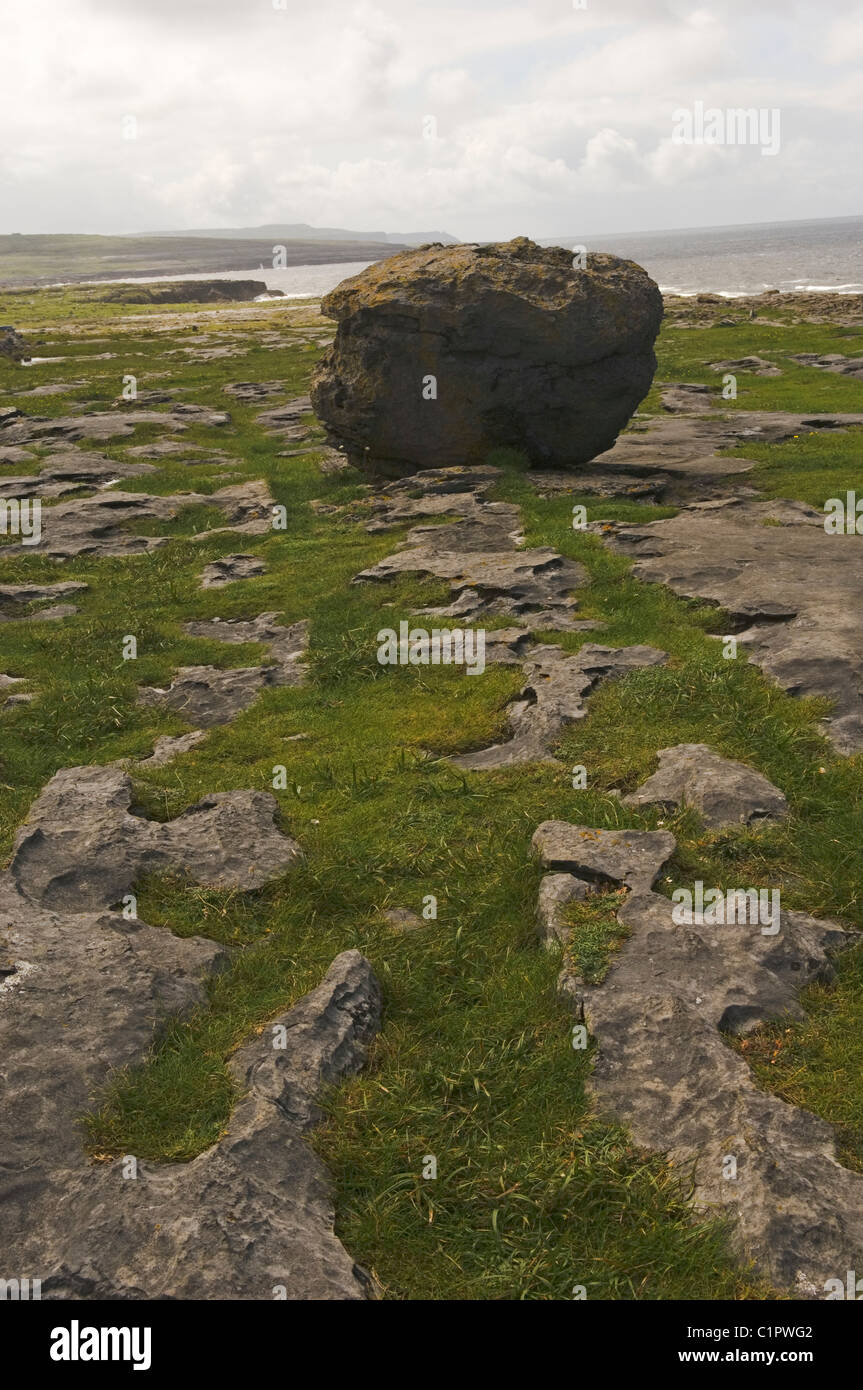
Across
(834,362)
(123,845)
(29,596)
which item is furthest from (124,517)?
(834,362)

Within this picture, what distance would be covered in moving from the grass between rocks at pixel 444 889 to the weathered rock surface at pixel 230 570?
0.56m

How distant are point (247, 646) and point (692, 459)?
16.7 meters

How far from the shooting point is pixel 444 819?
11.5 m

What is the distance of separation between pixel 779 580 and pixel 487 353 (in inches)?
448

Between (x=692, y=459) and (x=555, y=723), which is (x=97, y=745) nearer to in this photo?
(x=555, y=723)

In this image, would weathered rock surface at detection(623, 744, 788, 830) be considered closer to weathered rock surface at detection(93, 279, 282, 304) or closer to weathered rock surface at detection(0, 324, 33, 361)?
weathered rock surface at detection(0, 324, 33, 361)

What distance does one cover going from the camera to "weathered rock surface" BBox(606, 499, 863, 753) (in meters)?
13.8

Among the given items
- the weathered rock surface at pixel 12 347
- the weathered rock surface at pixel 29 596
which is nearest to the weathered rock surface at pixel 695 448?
the weathered rock surface at pixel 29 596

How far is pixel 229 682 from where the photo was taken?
1633 cm

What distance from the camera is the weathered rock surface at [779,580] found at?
13.8 meters

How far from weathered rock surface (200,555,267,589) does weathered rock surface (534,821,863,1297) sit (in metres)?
13.4

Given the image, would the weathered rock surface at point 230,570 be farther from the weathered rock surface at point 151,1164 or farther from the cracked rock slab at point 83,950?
the weathered rock surface at point 151,1164

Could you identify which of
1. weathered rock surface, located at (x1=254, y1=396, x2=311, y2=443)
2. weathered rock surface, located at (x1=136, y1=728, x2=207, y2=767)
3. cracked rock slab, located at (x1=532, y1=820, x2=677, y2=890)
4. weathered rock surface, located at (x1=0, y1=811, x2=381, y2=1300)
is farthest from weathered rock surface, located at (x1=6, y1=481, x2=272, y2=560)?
weathered rock surface, located at (x1=0, y1=811, x2=381, y2=1300)
